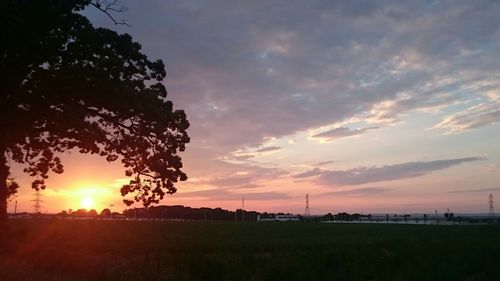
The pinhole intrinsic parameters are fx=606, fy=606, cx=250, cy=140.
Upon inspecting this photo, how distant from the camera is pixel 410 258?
23.3 metres

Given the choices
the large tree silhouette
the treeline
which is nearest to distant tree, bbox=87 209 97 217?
the treeline

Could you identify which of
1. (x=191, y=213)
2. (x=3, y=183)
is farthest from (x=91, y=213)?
(x=3, y=183)

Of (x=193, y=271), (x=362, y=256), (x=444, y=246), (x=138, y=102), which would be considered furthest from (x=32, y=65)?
(x=444, y=246)

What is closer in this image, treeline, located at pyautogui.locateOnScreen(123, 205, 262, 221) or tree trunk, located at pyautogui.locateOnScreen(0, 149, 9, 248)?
tree trunk, located at pyautogui.locateOnScreen(0, 149, 9, 248)

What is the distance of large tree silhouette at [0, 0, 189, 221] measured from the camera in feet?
77.4

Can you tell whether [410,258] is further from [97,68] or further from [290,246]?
[97,68]

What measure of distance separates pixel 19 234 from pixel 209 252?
8.57 m

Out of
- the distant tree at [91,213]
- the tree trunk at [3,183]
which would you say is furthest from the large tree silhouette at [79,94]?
the distant tree at [91,213]

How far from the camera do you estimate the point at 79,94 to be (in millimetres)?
24938

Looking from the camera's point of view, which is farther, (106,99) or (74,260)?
(106,99)

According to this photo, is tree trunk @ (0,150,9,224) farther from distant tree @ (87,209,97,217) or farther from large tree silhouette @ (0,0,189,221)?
distant tree @ (87,209,97,217)

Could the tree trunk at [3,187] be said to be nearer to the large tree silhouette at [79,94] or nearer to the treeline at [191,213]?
the large tree silhouette at [79,94]

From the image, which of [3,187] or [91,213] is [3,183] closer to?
[3,187]

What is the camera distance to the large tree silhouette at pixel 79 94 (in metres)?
23.6
